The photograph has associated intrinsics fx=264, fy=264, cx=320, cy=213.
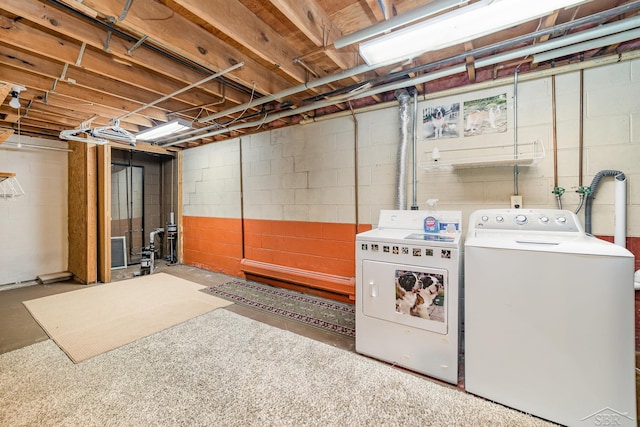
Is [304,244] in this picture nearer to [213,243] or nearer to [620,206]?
[213,243]

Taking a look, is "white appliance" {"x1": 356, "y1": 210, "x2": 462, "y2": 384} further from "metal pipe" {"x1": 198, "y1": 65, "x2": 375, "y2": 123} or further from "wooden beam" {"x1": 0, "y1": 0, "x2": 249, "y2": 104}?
"wooden beam" {"x1": 0, "y1": 0, "x2": 249, "y2": 104}

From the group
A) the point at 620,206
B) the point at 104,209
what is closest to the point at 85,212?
the point at 104,209

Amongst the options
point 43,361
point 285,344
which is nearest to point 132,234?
point 43,361

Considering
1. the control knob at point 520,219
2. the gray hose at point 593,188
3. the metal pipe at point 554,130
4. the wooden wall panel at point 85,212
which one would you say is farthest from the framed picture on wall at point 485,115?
the wooden wall panel at point 85,212

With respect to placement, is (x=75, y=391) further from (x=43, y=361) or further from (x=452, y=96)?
(x=452, y=96)

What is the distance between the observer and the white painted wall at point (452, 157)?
208 cm

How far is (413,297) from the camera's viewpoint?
195 centimetres

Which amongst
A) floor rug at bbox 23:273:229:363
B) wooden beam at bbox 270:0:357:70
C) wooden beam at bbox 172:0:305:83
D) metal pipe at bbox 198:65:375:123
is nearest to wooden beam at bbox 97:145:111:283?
floor rug at bbox 23:273:229:363

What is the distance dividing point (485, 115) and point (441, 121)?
15.0 inches

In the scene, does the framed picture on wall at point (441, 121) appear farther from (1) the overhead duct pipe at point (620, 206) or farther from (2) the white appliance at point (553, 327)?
(2) the white appliance at point (553, 327)

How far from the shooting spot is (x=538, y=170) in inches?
92.0

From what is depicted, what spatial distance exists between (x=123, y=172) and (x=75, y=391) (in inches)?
199

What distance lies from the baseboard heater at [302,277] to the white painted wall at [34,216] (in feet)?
11.2

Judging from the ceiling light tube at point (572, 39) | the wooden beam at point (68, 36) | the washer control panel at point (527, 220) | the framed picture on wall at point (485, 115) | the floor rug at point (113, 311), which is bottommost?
the floor rug at point (113, 311)
